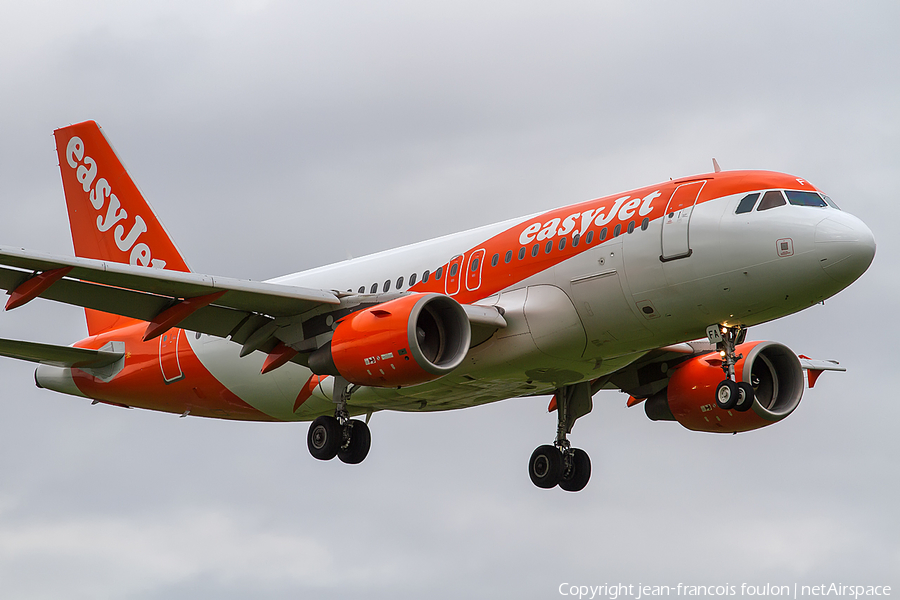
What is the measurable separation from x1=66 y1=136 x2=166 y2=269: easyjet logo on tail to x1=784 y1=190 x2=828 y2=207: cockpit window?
17.0 m

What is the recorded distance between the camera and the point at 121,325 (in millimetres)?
34000

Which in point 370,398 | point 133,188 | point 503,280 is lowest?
point 370,398

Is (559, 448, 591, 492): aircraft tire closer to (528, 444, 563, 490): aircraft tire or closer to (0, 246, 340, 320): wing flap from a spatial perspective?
(528, 444, 563, 490): aircraft tire

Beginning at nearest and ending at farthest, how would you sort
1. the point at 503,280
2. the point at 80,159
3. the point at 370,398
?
the point at 503,280
the point at 370,398
the point at 80,159

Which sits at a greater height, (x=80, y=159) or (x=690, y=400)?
(x=80, y=159)

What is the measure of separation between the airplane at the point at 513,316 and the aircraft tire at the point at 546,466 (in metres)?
0.05

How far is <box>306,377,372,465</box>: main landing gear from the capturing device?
2889cm

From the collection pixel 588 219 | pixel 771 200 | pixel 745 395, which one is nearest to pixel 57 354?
pixel 588 219

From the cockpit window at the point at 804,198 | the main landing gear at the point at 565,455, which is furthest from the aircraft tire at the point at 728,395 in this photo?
the main landing gear at the point at 565,455

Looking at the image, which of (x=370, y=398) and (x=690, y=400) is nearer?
(x=370, y=398)

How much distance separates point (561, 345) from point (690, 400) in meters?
6.94

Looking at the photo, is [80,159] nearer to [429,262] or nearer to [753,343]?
[429,262]

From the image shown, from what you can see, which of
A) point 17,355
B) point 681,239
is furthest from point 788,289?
point 17,355

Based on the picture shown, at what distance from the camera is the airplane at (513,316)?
24297mm
